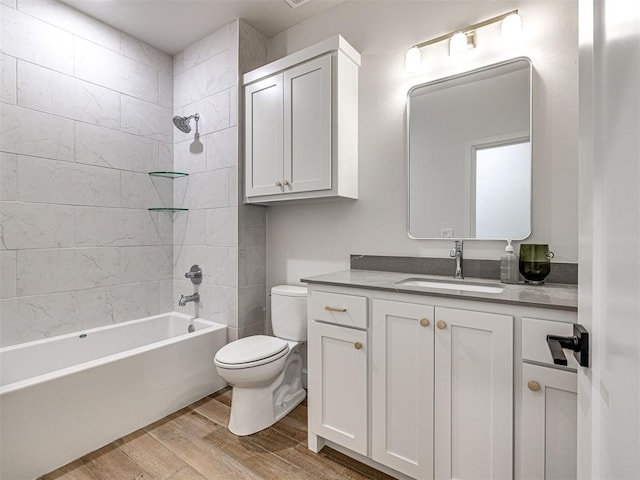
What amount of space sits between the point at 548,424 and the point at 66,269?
9.21 ft

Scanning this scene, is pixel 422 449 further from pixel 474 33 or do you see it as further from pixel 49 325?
pixel 49 325

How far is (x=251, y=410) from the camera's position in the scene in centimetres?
191

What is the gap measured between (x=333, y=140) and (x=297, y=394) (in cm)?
171

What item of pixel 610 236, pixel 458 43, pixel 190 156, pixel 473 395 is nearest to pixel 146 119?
pixel 190 156

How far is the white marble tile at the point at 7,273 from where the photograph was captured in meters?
1.97

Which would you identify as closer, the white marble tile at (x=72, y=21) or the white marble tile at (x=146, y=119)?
the white marble tile at (x=72, y=21)

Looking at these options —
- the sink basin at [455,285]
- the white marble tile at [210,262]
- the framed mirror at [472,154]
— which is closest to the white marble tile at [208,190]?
the white marble tile at [210,262]

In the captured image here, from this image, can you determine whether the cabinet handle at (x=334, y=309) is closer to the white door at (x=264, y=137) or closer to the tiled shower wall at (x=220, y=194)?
the white door at (x=264, y=137)

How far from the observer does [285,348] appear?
2010 mm

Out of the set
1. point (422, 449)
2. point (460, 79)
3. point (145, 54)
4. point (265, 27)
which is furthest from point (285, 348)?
point (145, 54)

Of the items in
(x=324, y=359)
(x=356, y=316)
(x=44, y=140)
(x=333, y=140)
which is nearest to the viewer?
(x=356, y=316)

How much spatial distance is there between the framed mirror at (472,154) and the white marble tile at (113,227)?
2.12 metres

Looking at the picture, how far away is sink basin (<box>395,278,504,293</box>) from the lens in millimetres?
1527

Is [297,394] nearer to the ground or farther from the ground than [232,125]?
nearer to the ground
